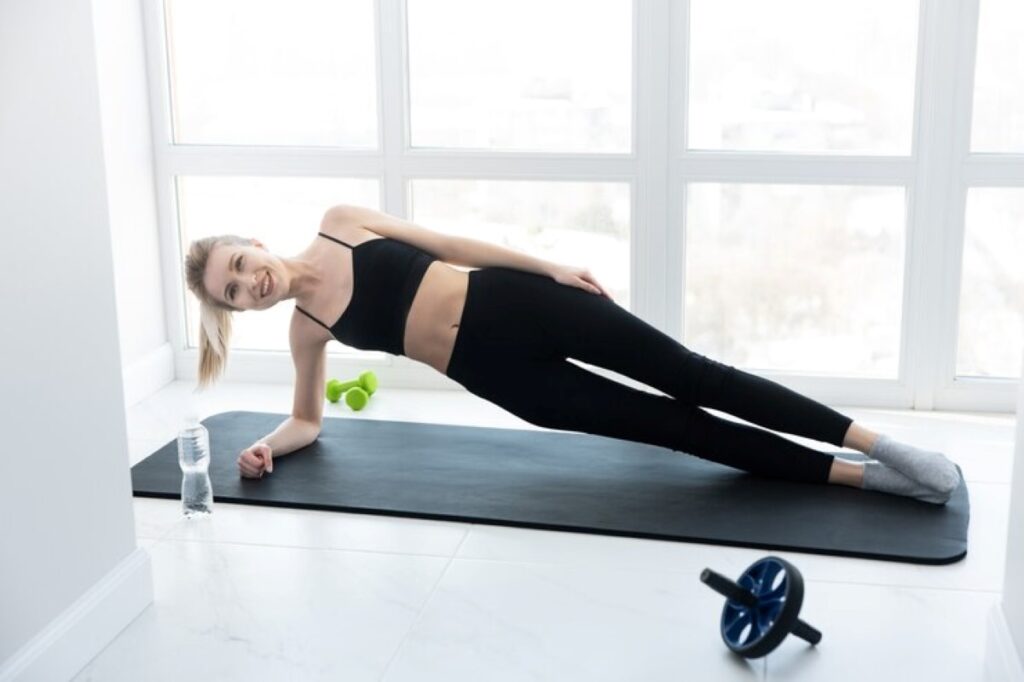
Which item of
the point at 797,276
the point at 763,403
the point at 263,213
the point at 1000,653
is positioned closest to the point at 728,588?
the point at 1000,653

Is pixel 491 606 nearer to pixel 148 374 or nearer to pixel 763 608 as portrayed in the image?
pixel 763 608

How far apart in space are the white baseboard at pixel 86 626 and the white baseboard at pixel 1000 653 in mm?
1621

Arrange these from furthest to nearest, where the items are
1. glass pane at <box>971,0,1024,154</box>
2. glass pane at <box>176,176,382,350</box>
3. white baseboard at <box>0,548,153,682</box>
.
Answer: glass pane at <box>176,176,382,350</box> < glass pane at <box>971,0,1024,154</box> < white baseboard at <box>0,548,153,682</box>

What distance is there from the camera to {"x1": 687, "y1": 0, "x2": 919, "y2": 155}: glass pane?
3.66 m

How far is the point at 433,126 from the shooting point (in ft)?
13.1

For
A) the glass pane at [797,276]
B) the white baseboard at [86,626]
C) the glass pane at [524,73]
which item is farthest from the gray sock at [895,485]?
the white baseboard at [86,626]

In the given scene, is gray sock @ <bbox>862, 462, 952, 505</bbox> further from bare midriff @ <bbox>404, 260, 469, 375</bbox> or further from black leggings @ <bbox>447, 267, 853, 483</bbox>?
bare midriff @ <bbox>404, 260, 469, 375</bbox>

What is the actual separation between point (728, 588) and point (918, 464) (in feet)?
2.96

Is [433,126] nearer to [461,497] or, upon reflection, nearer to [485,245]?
[485,245]

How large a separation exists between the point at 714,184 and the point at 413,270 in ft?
3.74

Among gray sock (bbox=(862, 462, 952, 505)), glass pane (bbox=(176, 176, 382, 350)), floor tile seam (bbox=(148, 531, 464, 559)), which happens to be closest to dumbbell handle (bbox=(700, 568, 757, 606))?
floor tile seam (bbox=(148, 531, 464, 559))

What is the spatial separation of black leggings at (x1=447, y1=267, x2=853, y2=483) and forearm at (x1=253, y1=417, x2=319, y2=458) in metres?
0.51

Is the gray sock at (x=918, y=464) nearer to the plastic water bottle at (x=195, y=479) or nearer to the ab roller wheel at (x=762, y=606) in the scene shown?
the ab roller wheel at (x=762, y=606)

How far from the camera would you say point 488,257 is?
3.20m
